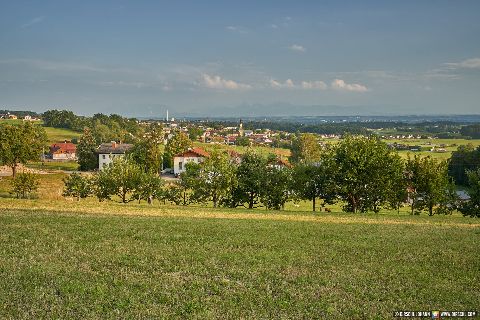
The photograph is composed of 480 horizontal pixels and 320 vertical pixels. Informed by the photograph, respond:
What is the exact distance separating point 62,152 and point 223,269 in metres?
172

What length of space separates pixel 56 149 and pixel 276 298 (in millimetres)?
177472

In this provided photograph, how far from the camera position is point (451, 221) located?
4969 centimetres

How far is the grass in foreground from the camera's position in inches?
689

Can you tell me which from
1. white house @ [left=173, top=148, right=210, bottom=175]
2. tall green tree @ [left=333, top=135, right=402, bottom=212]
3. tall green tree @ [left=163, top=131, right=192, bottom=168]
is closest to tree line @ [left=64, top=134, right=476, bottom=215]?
tall green tree @ [left=333, top=135, right=402, bottom=212]

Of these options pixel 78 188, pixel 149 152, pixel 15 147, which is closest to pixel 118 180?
pixel 78 188

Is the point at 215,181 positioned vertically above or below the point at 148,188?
above

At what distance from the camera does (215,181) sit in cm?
6944

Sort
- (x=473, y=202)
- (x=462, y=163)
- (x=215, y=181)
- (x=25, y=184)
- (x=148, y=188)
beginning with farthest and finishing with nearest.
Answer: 1. (x=462, y=163)
2. (x=148, y=188)
3. (x=215, y=181)
4. (x=25, y=184)
5. (x=473, y=202)

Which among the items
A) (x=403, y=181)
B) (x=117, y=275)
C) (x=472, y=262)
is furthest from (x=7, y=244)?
(x=403, y=181)

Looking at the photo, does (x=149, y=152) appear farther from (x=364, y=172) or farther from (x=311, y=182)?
(x=364, y=172)

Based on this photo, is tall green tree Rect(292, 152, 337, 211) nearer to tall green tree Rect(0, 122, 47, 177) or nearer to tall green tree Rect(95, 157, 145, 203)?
tall green tree Rect(95, 157, 145, 203)

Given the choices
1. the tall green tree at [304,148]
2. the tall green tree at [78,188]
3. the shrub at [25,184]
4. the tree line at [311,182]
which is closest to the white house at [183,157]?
the tall green tree at [304,148]

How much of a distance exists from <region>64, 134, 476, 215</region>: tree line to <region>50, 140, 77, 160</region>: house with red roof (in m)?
112

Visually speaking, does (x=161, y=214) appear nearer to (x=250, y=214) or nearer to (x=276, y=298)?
(x=250, y=214)
